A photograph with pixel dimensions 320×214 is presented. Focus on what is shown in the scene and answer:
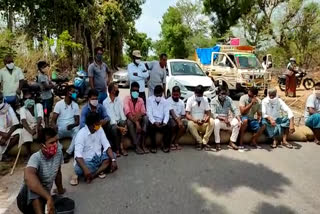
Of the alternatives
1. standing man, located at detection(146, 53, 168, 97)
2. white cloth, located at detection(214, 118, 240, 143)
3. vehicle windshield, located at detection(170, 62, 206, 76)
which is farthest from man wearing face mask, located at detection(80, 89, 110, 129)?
vehicle windshield, located at detection(170, 62, 206, 76)

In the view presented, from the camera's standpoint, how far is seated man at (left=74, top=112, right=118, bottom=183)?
5.19 metres

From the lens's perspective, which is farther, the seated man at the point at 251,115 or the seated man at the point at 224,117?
the seated man at the point at 251,115

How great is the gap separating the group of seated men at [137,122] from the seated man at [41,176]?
39.6 inches

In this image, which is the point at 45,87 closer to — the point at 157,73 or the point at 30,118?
the point at 30,118

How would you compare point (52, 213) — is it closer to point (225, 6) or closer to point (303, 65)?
point (303, 65)

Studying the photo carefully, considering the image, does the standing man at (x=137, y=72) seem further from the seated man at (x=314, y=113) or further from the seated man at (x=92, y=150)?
the seated man at (x=314, y=113)

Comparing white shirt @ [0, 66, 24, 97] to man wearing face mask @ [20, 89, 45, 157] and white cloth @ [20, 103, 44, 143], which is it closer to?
man wearing face mask @ [20, 89, 45, 157]

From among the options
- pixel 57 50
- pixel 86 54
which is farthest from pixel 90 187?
pixel 86 54

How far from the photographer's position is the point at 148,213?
433 centimetres

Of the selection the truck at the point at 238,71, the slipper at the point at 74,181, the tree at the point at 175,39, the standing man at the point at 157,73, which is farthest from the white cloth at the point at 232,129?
the tree at the point at 175,39

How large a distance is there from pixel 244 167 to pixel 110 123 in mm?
2676

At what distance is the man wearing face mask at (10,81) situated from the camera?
702cm

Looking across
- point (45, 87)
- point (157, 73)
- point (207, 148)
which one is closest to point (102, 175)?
point (207, 148)

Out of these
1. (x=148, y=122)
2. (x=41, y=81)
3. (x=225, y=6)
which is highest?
(x=225, y=6)
